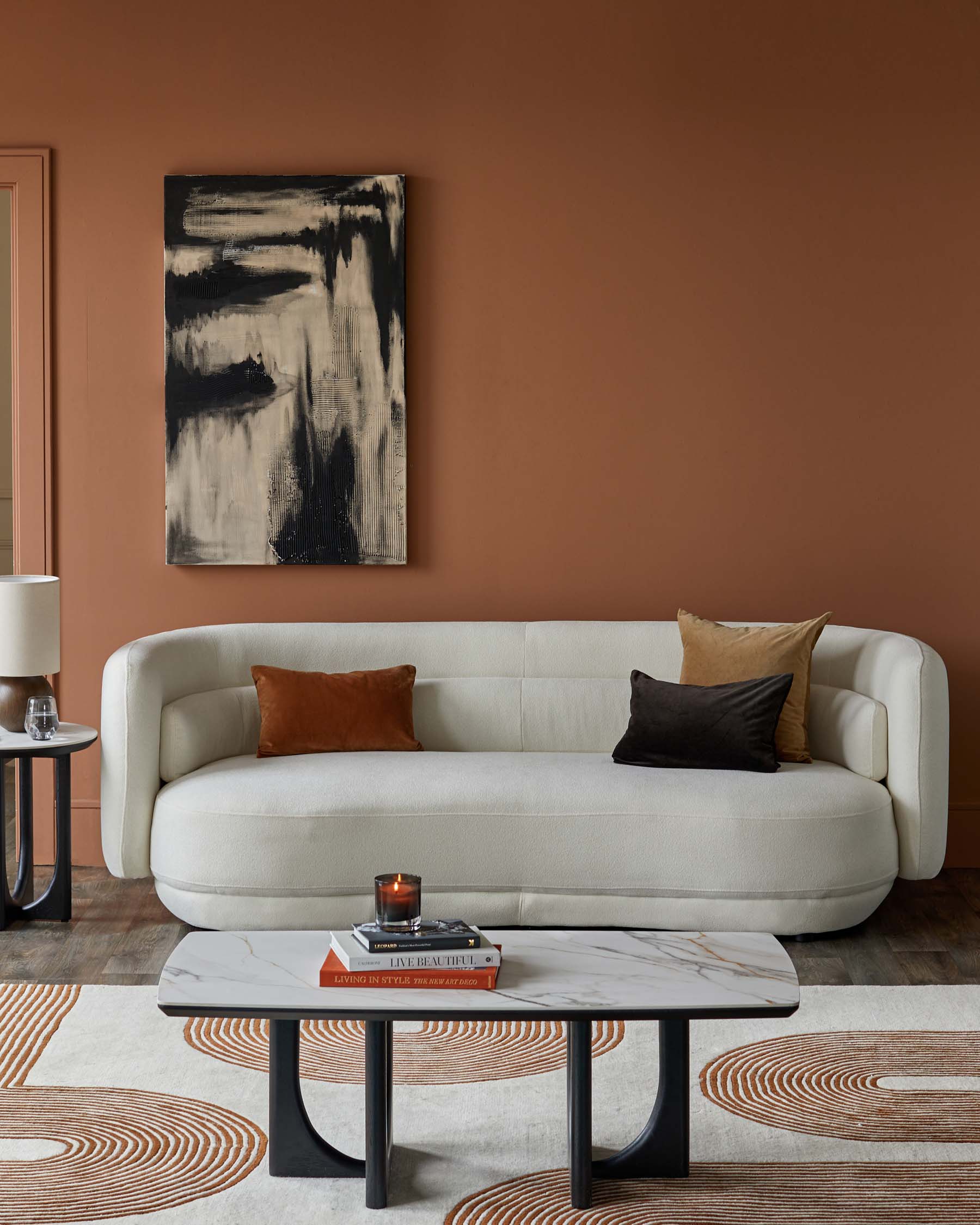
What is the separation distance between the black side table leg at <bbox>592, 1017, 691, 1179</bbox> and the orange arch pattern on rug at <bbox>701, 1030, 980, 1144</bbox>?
0.87 feet

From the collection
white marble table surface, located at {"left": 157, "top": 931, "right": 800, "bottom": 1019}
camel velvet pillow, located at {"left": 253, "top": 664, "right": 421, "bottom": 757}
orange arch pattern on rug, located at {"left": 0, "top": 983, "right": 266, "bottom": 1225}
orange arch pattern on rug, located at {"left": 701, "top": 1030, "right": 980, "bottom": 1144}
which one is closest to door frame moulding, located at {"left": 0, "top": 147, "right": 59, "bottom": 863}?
camel velvet pillow, located at {"left": 253, "top": 664, "right": 421, "bottom": 757}

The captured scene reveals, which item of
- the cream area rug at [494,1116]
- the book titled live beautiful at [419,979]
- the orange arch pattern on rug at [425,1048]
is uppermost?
the book titled live beautiful at [419,979]

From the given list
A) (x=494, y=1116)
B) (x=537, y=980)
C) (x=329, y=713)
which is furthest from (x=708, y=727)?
(x=537, y=980)

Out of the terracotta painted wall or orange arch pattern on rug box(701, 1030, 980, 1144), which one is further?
the terracotta painted wall

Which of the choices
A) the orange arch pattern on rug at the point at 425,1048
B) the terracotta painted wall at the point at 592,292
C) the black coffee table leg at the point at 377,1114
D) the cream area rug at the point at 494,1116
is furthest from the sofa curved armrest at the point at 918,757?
the black coffee table leg at the point at 377,1114

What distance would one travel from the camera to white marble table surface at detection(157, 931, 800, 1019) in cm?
191

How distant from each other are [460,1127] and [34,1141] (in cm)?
77

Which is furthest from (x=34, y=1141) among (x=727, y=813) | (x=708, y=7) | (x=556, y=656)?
(x=708, y=7)

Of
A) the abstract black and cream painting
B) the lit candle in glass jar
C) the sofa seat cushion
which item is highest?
the abstract black and cream painting

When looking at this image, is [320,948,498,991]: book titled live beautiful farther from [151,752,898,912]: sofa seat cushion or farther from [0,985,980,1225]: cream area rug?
[151,752,898,912]: sofa seat cushion

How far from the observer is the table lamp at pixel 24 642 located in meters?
3.55

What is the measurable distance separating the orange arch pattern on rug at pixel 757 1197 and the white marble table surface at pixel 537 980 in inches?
14.0

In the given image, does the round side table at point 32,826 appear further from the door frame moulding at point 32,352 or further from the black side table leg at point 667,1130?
the black side table leg at point 667,1130

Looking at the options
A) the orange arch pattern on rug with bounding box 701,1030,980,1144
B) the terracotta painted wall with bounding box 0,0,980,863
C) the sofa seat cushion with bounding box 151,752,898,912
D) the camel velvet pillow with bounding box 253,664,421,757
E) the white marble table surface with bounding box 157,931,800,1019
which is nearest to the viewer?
the white marble table surface with bounding box 157,931,800,1019
